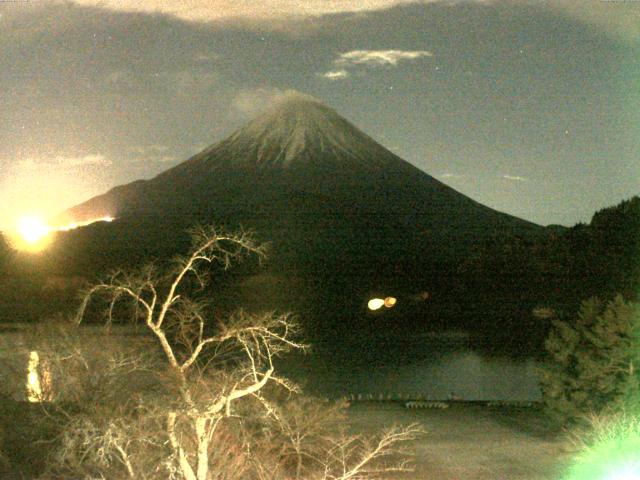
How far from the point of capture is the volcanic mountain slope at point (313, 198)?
230 ft

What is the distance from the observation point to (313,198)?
3132 inches

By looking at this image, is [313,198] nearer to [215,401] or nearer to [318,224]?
[318,224]

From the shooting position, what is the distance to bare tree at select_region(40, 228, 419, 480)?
6.52 m

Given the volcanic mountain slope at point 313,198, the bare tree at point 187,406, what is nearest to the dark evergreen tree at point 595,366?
the bare tree at point 187,406

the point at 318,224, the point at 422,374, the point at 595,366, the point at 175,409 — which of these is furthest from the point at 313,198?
the point at 175,409

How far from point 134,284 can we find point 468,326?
123ft

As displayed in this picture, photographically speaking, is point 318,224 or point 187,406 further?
point 318,224

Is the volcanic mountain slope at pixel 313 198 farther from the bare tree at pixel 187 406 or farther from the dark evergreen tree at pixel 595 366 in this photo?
the bare tree at pixel 187 406

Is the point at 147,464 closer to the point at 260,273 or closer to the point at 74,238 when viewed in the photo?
the point at 260,273

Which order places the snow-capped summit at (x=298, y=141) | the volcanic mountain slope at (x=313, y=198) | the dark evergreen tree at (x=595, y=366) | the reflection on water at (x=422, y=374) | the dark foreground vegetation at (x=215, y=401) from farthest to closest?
the snow-capped summit at (x=298, y=141) → the volcanic mountain slope at (x=313, y=198) → the reflection on water at (x=422, y=374) → the dark evergreen tree at (x=595, y=366) → the dark foreground vegetation at (x=215, y=401)

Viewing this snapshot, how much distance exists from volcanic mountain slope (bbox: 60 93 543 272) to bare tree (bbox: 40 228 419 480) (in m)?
55.1

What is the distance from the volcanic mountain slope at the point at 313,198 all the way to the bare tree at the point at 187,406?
2170 inches

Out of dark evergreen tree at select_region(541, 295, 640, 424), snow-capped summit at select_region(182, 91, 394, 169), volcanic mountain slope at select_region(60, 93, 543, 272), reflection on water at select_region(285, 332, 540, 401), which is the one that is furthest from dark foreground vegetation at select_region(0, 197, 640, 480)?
snow-capped summit at select_region(182, 91, 394, 169)

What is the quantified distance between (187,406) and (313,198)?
73.4m
